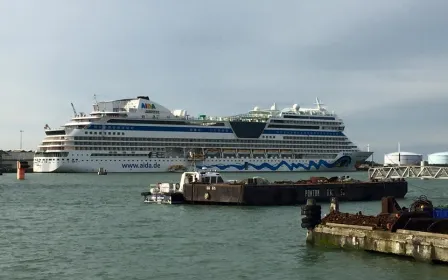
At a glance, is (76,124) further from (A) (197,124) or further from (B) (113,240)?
(B) (113,240)

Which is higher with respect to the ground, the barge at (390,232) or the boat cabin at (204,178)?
the boat cabin at (204,178)

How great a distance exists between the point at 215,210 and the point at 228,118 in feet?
330

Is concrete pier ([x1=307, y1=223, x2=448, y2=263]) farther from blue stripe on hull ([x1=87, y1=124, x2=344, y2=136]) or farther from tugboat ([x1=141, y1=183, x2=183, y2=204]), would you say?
blue stripe on hull ([x1=87, y1=124, x2=344, y2=136])

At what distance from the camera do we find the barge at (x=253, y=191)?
2028 inches

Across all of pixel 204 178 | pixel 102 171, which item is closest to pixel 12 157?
pixel 102 171

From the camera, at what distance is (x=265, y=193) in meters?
52.1

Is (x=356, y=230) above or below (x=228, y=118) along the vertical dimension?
below

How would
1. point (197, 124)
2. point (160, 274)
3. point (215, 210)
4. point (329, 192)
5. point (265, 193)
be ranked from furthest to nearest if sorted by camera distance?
point (197, 124) < point (329, 192) < point (265, 193) < point (215, 210) < point (160, 274)

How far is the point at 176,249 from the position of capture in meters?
29.2

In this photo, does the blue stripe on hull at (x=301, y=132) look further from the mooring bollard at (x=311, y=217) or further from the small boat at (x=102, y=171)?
the mooring bollard at (x=311, y=217)

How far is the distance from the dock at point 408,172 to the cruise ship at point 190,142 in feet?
225

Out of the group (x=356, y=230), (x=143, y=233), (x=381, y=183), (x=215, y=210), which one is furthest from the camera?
(x=381, y=183)

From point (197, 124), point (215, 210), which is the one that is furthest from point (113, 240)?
point (197, 124)

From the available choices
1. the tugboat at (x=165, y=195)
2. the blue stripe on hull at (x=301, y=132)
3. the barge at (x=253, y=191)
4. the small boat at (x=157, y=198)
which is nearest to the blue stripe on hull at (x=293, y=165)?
the blue stripe on hull at (x=301, y=132)
